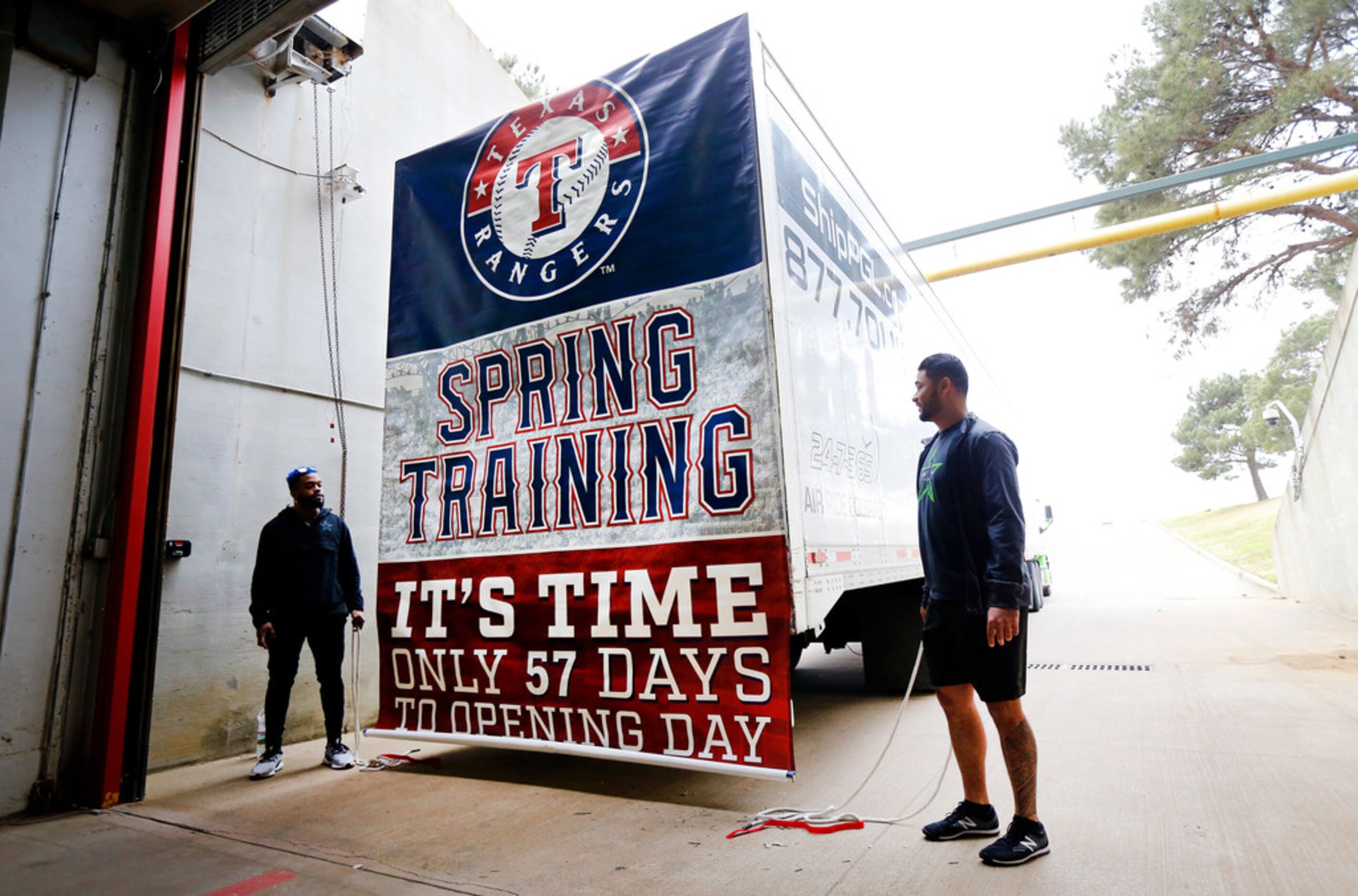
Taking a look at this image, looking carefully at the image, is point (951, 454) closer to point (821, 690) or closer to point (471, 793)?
point (471, 793)

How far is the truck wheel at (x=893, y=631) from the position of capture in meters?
5.39

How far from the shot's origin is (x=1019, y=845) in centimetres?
244

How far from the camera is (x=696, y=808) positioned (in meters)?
3.20

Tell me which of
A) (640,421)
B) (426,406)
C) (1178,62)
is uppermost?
(1178,62)

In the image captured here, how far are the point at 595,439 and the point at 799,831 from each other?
184 cm

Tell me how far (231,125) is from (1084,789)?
5886 millimetres

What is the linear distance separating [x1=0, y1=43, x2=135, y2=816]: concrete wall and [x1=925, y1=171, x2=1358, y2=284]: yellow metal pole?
9.69 m

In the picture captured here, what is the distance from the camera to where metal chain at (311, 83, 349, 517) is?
5141 millimetres

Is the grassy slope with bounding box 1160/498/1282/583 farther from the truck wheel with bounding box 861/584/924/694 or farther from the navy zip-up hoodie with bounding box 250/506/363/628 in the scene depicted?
the navy zip-up hoodie with bounding box 250/506/363/628

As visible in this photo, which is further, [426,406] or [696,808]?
[426,406]

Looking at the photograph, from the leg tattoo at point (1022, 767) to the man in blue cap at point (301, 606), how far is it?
133 inches

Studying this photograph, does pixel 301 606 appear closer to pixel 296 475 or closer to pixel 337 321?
pixel 296 475

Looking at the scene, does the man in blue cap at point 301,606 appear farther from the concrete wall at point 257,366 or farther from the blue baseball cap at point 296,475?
the concrete wall at point 257,366

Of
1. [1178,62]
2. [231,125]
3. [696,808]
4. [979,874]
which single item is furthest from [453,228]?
[1178,62]
